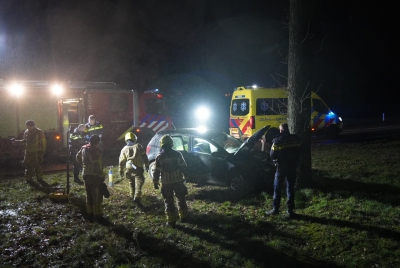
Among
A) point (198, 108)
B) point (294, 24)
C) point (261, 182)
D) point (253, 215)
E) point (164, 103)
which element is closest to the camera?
point (253, 215)

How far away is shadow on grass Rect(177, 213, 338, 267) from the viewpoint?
189 inches

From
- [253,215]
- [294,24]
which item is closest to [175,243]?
[253,215]

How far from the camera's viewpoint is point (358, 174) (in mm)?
9195

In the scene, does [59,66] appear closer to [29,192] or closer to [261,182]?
[29,192]

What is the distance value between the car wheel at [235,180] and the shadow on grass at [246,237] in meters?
1.52

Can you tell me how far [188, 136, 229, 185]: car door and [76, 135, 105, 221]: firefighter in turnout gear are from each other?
2.73 m

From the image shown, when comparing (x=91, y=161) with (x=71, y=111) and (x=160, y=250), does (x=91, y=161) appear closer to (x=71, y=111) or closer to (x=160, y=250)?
(x=160, y=250)

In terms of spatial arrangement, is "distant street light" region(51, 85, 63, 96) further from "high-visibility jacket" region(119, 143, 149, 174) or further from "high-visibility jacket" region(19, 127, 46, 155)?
"high-visibility jacket" region(119, 143, 149, 174)

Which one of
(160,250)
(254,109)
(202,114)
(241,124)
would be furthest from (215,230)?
(202,114)

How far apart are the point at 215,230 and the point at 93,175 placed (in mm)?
2407

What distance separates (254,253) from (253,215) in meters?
1.67

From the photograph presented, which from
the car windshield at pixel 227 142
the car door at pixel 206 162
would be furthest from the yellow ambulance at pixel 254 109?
the car door at pixel 206 162

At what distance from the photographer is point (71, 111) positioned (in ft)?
49.9

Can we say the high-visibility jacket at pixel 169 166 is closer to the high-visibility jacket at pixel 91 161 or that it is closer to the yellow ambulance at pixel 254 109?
the high-visibility jacket at pixel 91 161
